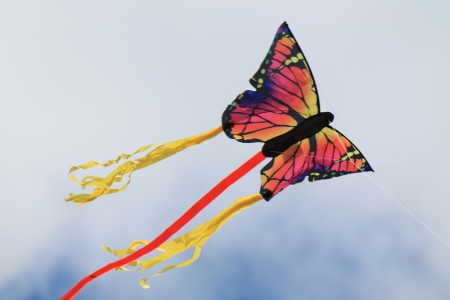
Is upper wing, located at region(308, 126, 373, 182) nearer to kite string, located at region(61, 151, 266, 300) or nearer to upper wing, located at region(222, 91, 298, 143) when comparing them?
upper wing, located at region(222, 91, 298, 143)

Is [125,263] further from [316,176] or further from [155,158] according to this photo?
[316,176]

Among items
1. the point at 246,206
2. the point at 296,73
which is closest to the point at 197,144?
the point at 246,206

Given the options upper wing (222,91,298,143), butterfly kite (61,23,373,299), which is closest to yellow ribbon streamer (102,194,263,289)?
butterfly kite (61,23,373,299)

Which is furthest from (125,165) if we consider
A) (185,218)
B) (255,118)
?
(255,118)

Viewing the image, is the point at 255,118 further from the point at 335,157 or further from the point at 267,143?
the point at 335,157

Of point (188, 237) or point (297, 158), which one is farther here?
point (297, 158)
